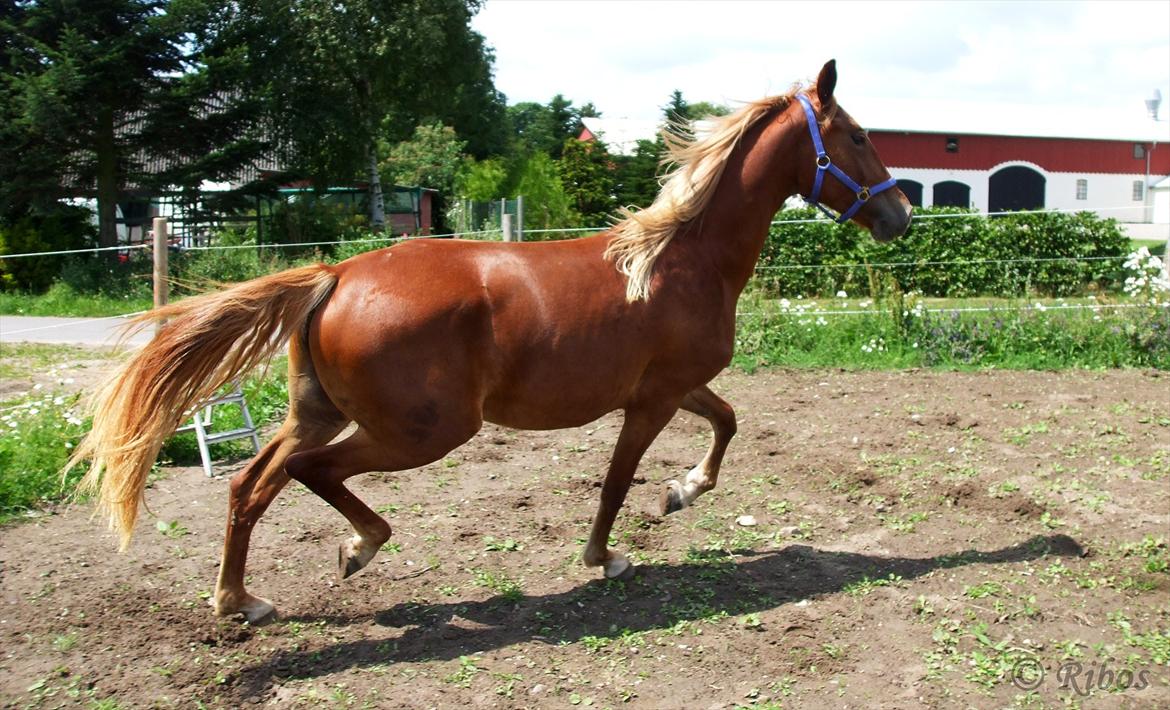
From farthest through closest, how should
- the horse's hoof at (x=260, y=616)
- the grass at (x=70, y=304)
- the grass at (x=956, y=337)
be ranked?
the grass at (x=70, y=304) → the grass at (x=956, y=337) → the horse's hoof at (x=260, y=616)

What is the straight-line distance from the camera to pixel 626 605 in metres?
4.28

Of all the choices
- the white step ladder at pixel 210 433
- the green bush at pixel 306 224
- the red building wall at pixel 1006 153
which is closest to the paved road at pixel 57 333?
the white step ladder at pixel 210 433

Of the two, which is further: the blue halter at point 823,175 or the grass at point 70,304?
the grass at point 70,304

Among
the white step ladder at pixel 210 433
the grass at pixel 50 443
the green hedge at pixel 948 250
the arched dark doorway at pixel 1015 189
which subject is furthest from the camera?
the arched dark doorway at pixel 1015 189

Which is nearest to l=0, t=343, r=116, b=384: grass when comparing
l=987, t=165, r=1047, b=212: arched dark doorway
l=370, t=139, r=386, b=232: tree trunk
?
l=370, t=139, r=386, b=232: tree trunk

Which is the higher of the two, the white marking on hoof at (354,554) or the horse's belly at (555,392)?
the horse's belly at (555,392)

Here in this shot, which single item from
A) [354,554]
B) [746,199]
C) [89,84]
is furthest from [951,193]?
[354,554]

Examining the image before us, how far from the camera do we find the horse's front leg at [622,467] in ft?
14.5

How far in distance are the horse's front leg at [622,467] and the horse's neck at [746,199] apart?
2.50 feet

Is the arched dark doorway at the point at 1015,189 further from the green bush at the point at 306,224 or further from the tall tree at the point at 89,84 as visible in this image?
the tall tree at the point at 89,84

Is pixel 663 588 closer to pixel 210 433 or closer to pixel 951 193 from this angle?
pixel 210 433

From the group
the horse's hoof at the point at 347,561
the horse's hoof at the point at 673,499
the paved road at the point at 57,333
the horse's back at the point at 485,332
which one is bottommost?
the horse's hoof at the point at 347,561

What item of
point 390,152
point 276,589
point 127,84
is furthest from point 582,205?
point 276,589

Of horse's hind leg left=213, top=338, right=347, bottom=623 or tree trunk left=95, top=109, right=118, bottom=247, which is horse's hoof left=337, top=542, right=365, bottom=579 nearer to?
horse's hind leg left=213, top=338, right=347, bottom=623
